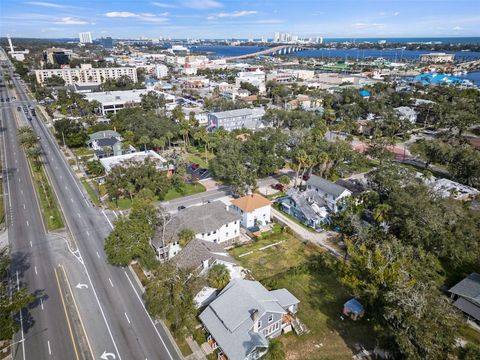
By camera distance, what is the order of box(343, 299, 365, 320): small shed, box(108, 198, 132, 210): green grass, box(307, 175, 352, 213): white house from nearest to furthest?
box(343, 299, 365, 320): small shed → box(307, 175, 352, 213): white house → box(108, 198, 132, 210): green grass

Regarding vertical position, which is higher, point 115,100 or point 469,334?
point 115,100

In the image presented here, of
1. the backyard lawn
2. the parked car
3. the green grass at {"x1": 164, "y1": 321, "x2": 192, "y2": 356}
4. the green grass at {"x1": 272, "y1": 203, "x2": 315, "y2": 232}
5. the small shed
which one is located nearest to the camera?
the green grass at {"x1": 164, "y1": 321, "x2": 192, "y2": 356}

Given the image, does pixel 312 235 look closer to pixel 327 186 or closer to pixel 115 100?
pixel 327 186

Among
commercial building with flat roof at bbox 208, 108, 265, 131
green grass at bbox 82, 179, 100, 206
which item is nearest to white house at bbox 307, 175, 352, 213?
green grass at bbox 82, 179, 100, 206

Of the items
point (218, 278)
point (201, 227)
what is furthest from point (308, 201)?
point (218, 278)

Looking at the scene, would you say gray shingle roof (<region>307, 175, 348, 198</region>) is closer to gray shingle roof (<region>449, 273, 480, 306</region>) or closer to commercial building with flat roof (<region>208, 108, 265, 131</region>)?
gray shingle roof (<region>449, 273, 480, 306</region>)
